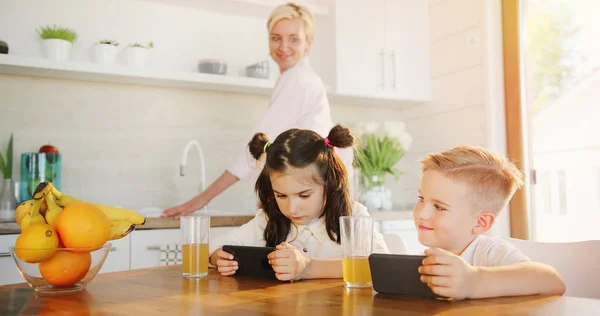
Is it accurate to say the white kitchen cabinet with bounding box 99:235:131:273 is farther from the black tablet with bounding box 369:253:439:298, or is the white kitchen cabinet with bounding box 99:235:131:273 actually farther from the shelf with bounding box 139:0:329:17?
the black tablet with bounding box 369:253:439:298

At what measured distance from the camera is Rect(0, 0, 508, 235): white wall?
2.95m

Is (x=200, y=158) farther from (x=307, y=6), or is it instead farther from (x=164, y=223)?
(x=307, y=6)

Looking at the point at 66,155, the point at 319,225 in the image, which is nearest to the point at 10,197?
the point at 66,155

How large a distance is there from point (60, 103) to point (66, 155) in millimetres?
260

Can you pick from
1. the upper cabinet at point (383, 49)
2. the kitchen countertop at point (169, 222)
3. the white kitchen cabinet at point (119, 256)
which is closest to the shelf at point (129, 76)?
the upper cabinet at point (383, 49)

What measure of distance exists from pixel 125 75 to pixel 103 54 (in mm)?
143

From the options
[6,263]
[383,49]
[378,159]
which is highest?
[383,49]

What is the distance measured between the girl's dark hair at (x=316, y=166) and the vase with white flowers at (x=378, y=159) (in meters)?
1.74

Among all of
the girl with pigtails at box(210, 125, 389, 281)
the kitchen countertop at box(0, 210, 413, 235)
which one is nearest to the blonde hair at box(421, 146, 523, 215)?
the girl with pigtails at box(210, 125, 389, 281)

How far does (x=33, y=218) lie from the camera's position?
1134 millimetres

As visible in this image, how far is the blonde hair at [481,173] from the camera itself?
4.11 feet

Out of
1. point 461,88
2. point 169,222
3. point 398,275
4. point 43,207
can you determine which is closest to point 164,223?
point 169,222

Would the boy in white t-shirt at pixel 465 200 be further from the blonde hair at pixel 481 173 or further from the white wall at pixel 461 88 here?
the white wall at pixel 461 88

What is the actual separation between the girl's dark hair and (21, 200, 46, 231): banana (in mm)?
646
